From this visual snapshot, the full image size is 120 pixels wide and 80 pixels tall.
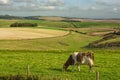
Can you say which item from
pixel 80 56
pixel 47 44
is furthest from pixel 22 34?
pixel 80 56

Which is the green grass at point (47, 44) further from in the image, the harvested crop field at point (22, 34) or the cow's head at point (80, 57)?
the cow's head at point (80, 57)

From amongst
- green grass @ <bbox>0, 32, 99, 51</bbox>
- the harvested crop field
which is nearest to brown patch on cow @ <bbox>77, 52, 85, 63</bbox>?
green grass @ <bbox>0, 32, 99, 51</bbox>

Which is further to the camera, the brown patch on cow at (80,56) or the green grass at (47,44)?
the green grass at (47,44)

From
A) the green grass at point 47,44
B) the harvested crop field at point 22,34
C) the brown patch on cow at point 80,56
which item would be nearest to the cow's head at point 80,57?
the brown patch on cow at point 80,56

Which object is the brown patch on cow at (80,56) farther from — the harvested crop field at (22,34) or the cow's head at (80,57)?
the harvested crop field at (22,34)

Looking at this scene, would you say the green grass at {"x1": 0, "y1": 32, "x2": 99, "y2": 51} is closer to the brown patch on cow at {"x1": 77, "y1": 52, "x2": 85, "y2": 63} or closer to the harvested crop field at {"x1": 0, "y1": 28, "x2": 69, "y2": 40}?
the harvested crop field at {"x1": 0, "y1": 28, "x2": 69, "y2": 40}

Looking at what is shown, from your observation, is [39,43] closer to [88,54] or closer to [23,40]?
[23,40]

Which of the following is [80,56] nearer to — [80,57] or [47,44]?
[80,57]

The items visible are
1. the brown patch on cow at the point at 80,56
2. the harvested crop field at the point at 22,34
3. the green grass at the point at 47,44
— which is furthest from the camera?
the harvested crop field at the point at 22,34

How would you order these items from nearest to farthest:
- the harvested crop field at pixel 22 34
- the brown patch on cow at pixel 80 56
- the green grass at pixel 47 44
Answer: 1. the brown patch on cow at pixel 80 56
2. the green grass at pixel 47 44
3. the harvested crop field at pixel 22 34

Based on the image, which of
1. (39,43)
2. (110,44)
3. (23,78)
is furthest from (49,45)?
(23,78)

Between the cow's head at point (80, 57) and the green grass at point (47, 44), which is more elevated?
the cow's head at point (80, 57)

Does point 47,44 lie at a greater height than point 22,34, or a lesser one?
lesser

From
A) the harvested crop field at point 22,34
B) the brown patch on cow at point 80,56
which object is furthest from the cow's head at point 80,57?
the harvested crop field at point 22,34
